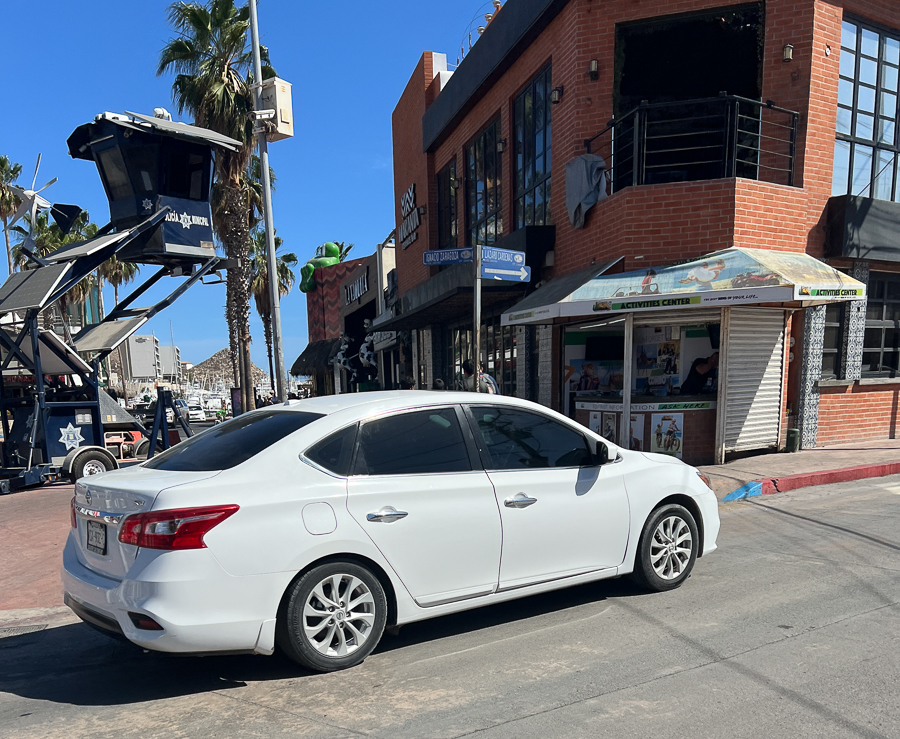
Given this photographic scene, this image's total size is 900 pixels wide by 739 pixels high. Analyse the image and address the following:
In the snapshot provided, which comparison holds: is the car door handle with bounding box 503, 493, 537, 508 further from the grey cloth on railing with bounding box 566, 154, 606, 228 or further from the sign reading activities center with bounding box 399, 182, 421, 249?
the sign reading activities center with bounding box 399, 182, 421, 249

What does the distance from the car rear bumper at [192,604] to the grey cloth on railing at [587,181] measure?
29.8 feet

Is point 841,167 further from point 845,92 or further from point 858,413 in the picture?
point 858,413

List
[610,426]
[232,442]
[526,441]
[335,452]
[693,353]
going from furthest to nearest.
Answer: [610,426] < [693,353] < [526,441] < [232,442] < [335,452]

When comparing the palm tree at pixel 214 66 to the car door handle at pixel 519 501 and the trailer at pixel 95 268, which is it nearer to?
the trailer at pixel 95 268

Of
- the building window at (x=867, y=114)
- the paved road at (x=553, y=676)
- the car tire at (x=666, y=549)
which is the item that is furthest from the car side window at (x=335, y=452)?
the building window at (x=867, y=114)

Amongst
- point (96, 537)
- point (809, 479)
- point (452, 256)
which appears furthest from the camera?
point (809, 479)

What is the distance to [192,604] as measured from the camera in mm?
3262

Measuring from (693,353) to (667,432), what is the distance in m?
1.36

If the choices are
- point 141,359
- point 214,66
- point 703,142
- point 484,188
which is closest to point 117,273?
point 214,66

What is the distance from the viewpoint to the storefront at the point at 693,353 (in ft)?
30.1

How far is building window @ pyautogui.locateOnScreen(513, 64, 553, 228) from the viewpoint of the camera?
12844 millimetres

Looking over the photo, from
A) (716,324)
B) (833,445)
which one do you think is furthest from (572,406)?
(833,445)

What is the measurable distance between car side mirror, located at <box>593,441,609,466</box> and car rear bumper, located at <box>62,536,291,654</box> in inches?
91.3

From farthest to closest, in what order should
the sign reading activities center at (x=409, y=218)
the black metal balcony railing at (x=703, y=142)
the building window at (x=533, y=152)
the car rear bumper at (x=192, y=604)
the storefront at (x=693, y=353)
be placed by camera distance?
the sign reading activities center at (x=409, y=218) < the building window at (x=533, y=152) < the black metal balcony railing at (x=703, y=142) < the storefront at (x=693, y=353) < the car rear bumper at (x=192, y=604)
